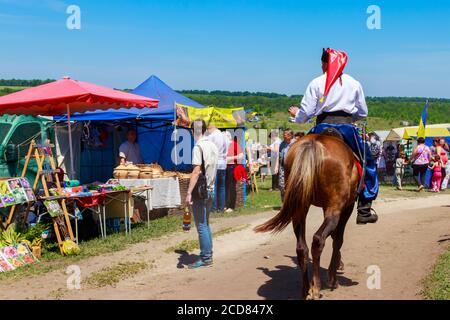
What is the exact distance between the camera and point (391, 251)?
8.41 metres

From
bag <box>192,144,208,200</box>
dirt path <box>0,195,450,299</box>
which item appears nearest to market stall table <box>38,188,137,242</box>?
dirt path <box>0,195,450,299</box>

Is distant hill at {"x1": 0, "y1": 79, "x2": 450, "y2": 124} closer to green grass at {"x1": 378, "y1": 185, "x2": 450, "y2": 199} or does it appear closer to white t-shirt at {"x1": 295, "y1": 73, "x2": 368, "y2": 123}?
green grass at {"x1": 378, "y1": 185, "x2": 450, "y2": 199}

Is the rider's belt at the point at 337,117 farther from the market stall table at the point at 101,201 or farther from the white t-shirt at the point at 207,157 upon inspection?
the market stall table at the point at 101,201

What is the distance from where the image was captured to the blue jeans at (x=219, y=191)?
12587 mm

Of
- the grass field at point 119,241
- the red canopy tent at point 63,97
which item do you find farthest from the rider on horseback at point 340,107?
the red canopy tent at point 63,97

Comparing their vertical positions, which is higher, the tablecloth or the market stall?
the market stall

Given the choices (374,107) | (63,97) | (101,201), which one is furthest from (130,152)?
(374,107)

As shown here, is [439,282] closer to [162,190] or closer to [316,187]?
[316,187]

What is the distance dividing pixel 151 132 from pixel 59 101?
609cm

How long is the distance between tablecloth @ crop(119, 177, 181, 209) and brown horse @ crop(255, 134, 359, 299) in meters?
5.73

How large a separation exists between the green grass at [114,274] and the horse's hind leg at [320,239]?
261cm

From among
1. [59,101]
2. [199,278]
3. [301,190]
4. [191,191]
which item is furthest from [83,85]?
[301,190]

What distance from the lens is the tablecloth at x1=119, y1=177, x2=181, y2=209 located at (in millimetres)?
11125
